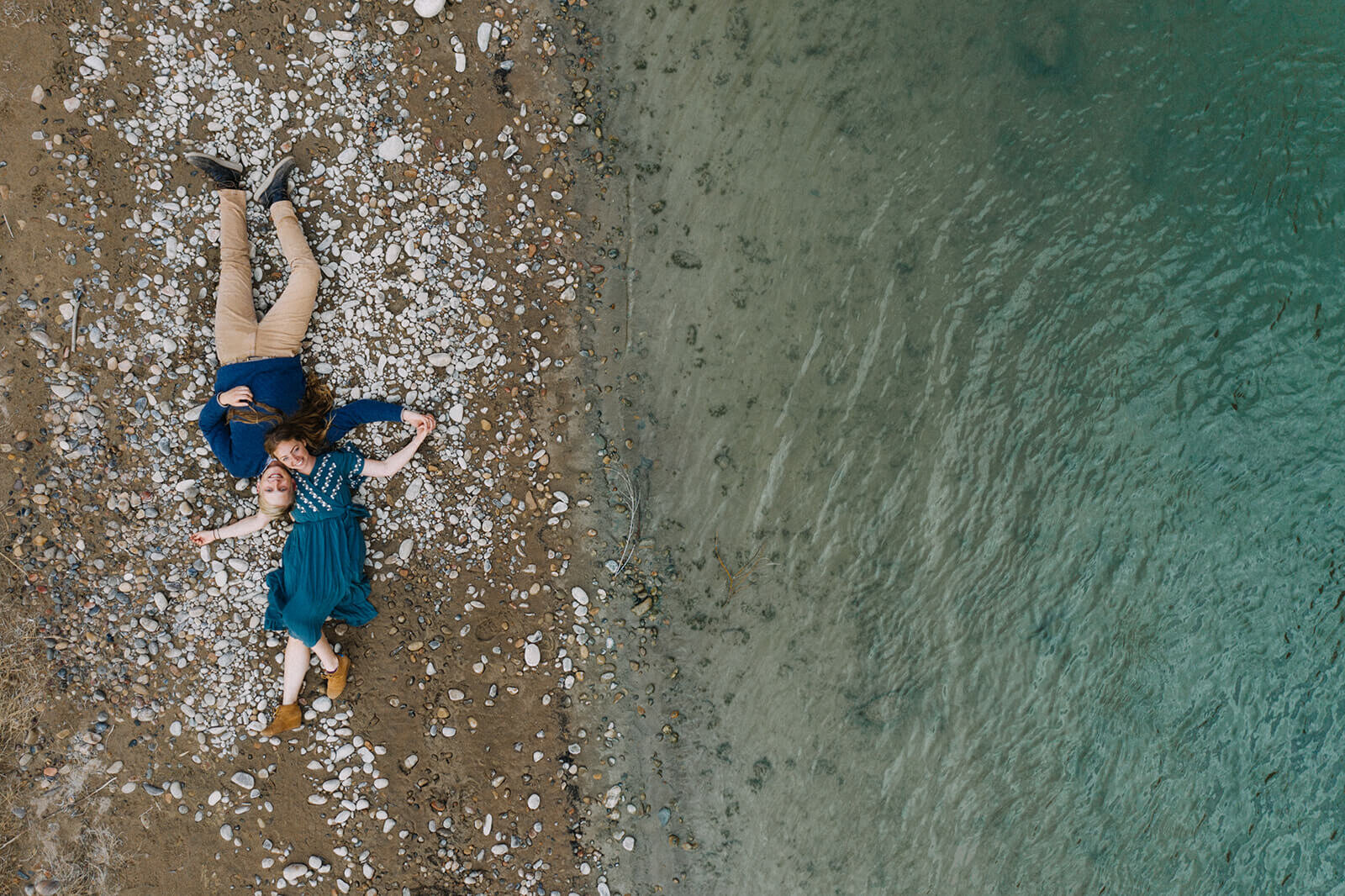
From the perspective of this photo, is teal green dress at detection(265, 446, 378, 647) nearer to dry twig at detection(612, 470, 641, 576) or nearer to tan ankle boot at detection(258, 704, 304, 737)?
tan ankle boot at detection(258, 704, 304, 737)

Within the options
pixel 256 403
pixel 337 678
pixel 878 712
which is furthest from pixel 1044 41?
pixel 337 678

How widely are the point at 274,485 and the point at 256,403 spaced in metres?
0.52

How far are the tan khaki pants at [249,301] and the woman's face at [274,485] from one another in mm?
740

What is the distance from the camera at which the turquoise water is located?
4.41 meters

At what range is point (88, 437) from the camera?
4359mm

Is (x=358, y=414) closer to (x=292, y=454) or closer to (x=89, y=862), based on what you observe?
(x=292, y=454)

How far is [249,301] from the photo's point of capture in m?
4.26

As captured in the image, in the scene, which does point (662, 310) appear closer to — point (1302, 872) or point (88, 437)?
point (88, 437)

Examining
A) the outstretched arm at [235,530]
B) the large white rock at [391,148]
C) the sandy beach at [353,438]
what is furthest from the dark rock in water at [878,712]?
the large white rock at [391,148]

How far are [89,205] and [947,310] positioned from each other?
18.2ft

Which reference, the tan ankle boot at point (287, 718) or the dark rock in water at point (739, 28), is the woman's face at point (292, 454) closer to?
the tan ankle boot at point (287, 718)

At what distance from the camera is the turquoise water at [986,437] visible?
441 cm

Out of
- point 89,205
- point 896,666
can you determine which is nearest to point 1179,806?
point 896,666

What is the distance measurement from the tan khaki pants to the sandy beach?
0.55 feet
